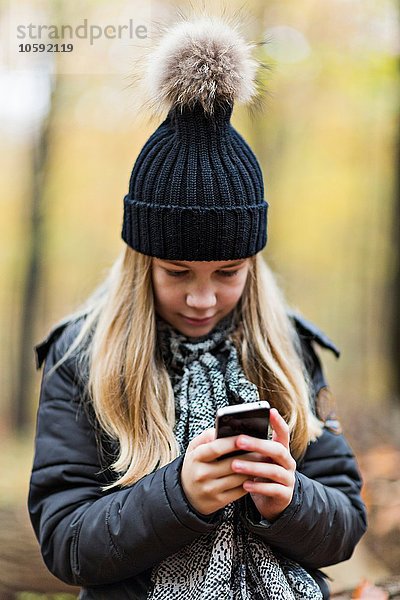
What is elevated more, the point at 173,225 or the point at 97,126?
the point at 97,126

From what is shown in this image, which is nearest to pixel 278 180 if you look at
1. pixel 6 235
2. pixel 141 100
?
pixel 6 235

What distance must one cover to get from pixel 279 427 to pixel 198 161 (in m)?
0.77

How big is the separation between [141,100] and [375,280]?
8356mm

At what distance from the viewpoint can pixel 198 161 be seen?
2.03 metres

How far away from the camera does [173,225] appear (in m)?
2.03

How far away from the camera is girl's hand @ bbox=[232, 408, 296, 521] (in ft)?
5.54

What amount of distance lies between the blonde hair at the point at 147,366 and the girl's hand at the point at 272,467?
0.33 meters

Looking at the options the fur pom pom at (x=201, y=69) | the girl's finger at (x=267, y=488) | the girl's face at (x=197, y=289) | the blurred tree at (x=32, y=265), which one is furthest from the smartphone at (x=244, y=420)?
the blurred tree at (x=32, y=265)

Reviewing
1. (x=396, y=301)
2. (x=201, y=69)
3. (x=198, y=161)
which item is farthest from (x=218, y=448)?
(x=396, y=301)

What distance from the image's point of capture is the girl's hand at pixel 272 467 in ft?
5.54

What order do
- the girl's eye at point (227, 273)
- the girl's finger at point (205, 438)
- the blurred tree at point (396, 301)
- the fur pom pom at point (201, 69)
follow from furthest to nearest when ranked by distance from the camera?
the blurred tree at point (396, 301) < the girl's eye at point (227, 273) < the fur pom pom at point (201, 69) < the girl's finger at point (205, 438)

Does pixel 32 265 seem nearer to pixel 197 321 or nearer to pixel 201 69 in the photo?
pixel 197 321

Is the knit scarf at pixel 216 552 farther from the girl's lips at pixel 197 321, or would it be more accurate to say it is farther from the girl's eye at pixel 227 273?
the girl's eye at pixel 227 273

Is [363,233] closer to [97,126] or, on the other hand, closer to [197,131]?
[97,126]
